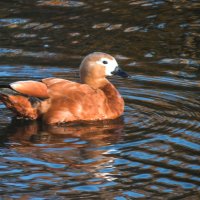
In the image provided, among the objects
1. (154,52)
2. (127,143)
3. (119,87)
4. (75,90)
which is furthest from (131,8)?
(127,143)

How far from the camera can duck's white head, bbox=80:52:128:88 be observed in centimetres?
1053

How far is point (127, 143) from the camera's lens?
8.97 m

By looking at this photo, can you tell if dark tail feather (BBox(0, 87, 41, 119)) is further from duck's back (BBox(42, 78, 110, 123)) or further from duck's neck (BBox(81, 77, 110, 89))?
duck's neck (BBox(81, 77, 110, 89))

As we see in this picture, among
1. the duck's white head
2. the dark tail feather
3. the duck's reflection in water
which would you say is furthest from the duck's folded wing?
the duck's white head

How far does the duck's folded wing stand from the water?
40 centimetres

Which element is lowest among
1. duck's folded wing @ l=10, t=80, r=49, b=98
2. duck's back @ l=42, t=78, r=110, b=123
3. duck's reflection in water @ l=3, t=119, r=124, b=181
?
duck's reflection in water @ l=3, t=119, r=124, b=181

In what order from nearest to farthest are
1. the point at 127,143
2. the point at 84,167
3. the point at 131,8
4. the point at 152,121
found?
1. the point at 84,167
2. the point at 127,143
3. the point at 152,121
4. the point at 131,8

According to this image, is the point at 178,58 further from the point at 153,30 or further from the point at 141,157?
the point at 141,157

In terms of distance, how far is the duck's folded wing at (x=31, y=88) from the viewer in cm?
983

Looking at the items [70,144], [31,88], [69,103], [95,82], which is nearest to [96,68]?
[95,82]

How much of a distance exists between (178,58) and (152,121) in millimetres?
3197

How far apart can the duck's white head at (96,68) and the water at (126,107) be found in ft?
1.69

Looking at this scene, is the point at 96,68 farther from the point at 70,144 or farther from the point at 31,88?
the point at 70,144

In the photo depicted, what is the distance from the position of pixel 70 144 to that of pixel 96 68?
5.96ft
